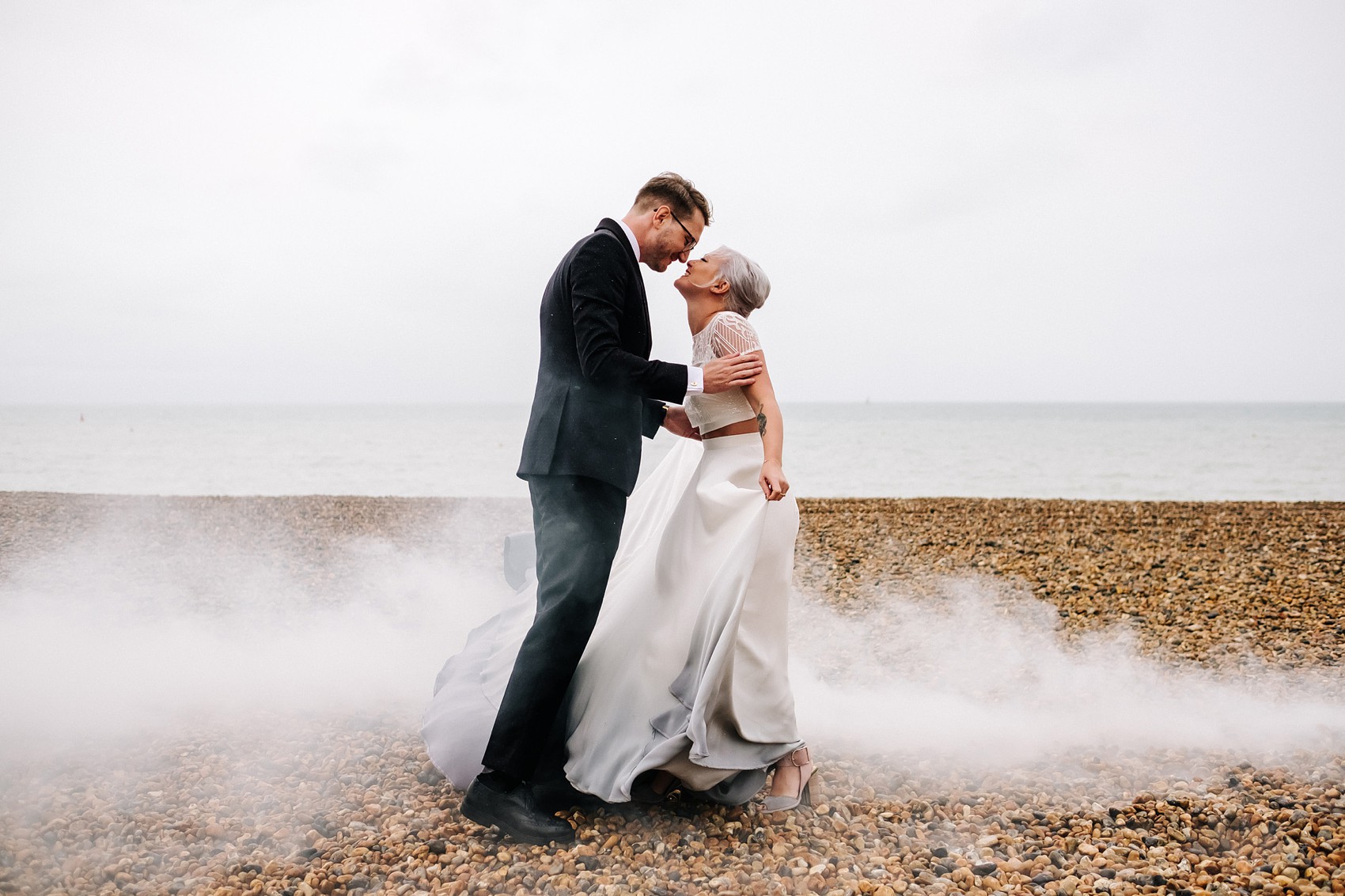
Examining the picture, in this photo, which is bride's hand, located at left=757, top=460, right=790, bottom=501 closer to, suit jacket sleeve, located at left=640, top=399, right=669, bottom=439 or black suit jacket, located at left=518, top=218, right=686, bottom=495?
black suit jacket, located at left=518, top=218, right=686, bottom=495

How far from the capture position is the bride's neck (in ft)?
11.7

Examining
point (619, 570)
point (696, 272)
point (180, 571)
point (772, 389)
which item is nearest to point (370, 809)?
point (619, 570)

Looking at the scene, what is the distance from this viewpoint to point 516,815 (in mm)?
3129

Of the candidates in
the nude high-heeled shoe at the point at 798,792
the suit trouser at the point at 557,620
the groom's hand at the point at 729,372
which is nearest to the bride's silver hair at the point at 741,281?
the groom's hand at the point at 729,372

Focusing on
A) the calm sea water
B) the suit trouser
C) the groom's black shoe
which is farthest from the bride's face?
the calm sea water

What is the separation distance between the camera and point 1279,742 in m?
4.20

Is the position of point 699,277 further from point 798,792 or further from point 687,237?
point 798,792

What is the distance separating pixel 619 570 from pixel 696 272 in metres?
1.31

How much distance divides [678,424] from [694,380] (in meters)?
0.58

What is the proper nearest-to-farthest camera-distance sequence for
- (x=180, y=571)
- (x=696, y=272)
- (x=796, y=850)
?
(x=796, y=850) < (x=696, y=272) < (x=180, y=571)

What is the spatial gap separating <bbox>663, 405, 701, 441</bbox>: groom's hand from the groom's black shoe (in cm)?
154

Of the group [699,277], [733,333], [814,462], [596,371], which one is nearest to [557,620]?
[596,371]

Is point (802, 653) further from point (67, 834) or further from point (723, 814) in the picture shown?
point (67, 834)

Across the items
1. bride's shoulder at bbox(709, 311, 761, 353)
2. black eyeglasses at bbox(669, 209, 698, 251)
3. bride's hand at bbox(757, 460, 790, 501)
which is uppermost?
black eyeglasses at bbox(669, 209, 698, 251)
